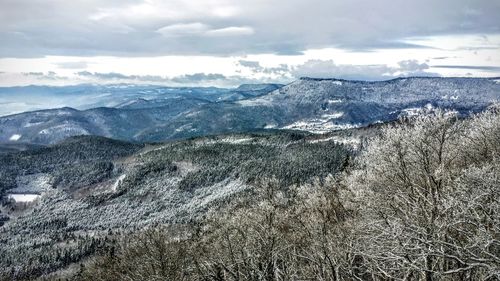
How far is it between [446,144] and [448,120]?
19.2 ft

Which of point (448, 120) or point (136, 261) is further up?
point (448, 120)

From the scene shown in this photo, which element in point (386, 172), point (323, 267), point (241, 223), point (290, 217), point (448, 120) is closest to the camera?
point (323, 267)

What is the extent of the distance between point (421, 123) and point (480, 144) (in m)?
11.2

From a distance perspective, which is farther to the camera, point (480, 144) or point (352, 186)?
point (352, 186)

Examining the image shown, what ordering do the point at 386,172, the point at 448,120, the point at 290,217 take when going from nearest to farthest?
1. the point at 448,120
2. the point at 386,172
3. the point at 290,217

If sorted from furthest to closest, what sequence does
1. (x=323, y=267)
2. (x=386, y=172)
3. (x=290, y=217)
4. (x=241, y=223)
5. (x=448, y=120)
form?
(x=290, y=217) → (x=241, y=223) → (x=386, y=172) → (x=448, y=120) → (x=323, y=267)

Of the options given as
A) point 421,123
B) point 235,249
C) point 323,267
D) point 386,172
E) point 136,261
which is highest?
point 421,123

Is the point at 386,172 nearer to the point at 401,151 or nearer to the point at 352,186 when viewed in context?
the point at 401,151

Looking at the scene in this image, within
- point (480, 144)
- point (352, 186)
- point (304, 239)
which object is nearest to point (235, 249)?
point (304, 239)

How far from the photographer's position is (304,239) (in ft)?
149

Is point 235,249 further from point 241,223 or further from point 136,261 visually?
point 136,261

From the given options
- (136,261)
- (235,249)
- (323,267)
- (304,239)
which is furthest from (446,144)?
(136,261)

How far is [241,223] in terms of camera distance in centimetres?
5075

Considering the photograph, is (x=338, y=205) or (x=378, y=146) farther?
(x=338, y=205)
